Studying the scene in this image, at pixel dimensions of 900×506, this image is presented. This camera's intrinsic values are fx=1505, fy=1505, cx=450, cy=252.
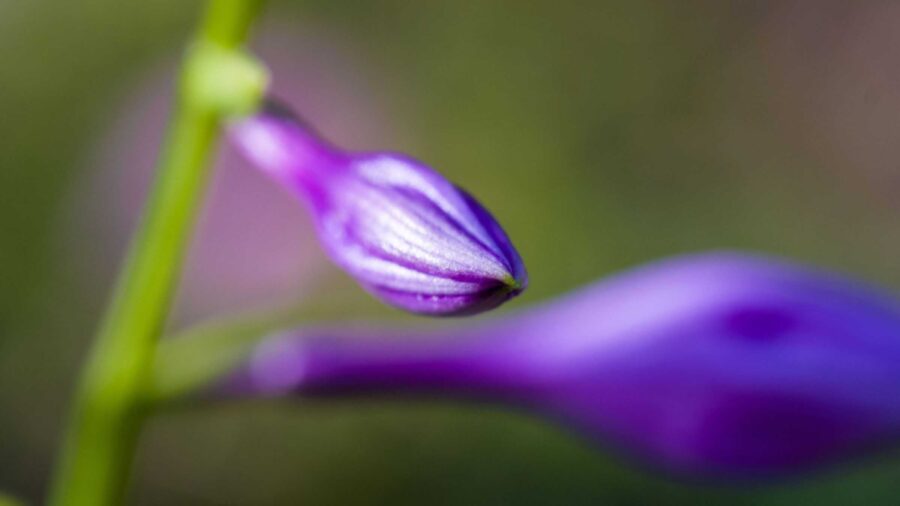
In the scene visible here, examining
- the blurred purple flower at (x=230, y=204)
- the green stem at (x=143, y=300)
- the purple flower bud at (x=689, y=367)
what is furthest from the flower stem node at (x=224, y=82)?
the blurred purple flower at (x=230, y=204)

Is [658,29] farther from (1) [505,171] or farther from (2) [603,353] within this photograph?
(2) [603,353]

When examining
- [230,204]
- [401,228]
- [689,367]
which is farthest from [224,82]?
[230,204]

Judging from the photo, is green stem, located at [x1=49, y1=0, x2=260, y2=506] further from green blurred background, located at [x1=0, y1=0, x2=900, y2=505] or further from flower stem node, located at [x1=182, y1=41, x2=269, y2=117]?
green blurred background, located at [x1=0, y1=0, x2=900, y2=505]

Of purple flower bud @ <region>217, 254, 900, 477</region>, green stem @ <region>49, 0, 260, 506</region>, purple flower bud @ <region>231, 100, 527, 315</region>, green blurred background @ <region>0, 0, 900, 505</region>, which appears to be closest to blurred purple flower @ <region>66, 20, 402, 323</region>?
green blurred background @ <region>0, 0, 900, 505</region>

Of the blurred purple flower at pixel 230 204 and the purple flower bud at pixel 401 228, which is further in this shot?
the blurred purple flower at pixel 230 204

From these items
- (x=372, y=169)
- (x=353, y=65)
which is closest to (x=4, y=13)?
(x=353, y=65)

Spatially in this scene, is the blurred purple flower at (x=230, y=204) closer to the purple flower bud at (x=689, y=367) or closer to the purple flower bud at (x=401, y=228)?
the purple flower bud at (x=689, y=367)

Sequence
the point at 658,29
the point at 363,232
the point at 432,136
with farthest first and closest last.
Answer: the point at 658,29 → the point at 432,136 → the point at 363,232
